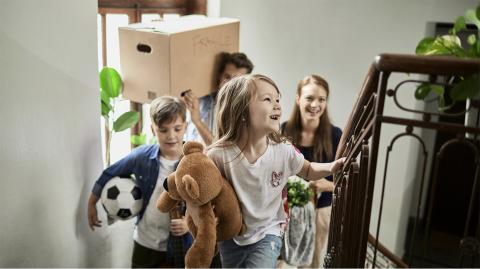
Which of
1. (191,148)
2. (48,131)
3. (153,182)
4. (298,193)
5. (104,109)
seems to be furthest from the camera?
(104,109)

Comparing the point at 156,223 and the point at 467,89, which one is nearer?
the point at 467,89

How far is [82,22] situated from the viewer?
2.28m

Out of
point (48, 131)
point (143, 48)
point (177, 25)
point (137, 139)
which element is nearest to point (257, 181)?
point (48, 131)

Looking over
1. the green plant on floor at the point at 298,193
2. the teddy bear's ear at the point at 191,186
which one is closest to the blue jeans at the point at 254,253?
the teddy bear's ear at the point at 191,186

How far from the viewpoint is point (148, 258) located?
95.8 inches

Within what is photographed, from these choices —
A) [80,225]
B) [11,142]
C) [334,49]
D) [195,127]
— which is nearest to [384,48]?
[334,49]

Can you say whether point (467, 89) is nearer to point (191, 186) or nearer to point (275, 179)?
point (275, 179)

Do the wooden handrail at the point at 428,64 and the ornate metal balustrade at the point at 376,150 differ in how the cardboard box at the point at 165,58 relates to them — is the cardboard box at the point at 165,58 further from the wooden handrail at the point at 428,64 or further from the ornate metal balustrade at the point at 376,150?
the wooden handrail at the point at 428,64

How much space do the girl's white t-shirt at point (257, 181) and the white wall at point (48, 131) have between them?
2.69ft

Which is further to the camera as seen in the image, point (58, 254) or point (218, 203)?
point (58, 254)

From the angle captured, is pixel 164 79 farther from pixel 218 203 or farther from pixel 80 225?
pixel 218 203

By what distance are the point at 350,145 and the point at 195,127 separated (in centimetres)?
123

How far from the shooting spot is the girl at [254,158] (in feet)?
5.50

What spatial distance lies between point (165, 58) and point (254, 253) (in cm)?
119
